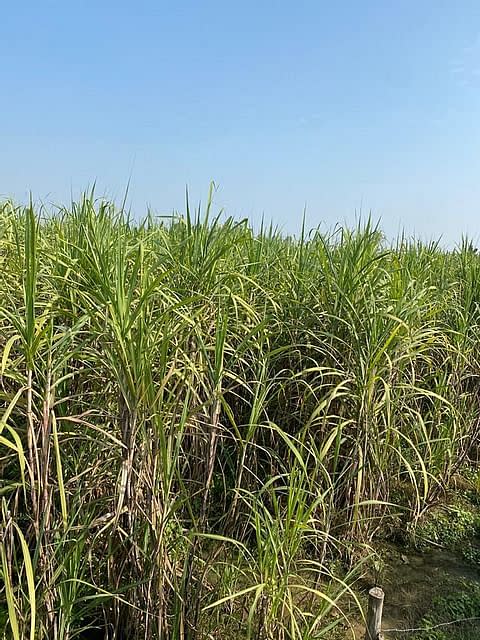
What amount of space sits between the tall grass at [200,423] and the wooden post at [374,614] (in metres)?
0.16

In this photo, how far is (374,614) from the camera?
68.6 inches

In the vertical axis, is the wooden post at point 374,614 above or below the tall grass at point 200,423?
below

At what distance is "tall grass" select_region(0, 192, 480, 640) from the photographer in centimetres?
148

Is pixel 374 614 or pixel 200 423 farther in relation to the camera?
pixel 200 423

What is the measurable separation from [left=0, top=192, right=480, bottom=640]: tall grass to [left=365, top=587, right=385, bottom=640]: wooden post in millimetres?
161

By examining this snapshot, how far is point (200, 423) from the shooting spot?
1.98 m

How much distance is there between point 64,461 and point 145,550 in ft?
1.30

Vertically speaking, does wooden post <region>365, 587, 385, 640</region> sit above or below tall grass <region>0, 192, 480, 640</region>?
below

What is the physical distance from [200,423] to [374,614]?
84 centimetres

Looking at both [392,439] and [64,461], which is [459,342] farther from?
[64,461]

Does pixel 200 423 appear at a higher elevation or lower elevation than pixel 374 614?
higher

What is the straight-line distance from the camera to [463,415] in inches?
128

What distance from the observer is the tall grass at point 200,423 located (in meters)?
1.48

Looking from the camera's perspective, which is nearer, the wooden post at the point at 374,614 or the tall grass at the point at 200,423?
the tall grass at the point at 200,423
